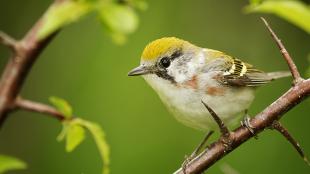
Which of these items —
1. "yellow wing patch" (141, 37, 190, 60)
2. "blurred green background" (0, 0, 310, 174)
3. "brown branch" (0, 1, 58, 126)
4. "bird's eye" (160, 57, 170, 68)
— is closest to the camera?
"brown branch" (0, 1, 58, 126)

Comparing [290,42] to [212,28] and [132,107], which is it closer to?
[212,28]

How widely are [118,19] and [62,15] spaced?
0.17 meters

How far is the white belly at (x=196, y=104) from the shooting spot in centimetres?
334

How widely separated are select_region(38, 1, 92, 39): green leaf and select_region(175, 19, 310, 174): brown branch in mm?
600

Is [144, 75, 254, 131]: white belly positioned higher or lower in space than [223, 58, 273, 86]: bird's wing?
higher

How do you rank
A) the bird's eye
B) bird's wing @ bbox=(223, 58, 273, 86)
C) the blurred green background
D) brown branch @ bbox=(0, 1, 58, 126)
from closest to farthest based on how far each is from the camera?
brown branch @ bbox=(0, 1, 58, 126) < the bird's eye < bird's wing @ bbox=(223, 58, 273, 86) < the blurred green background

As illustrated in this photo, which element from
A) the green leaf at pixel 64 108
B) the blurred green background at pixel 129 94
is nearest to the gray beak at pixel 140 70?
the green leaf at pixel 64 108

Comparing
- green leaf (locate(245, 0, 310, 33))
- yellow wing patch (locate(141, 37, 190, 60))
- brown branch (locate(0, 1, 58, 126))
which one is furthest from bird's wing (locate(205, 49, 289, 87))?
brown branch (locate(0, 1, 58, 126))

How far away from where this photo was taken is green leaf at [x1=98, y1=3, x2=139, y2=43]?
6.19 feet

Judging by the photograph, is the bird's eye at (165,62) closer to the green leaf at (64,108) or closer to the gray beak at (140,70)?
the gray beak at (140,70)

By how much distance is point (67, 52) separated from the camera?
20.2 ft

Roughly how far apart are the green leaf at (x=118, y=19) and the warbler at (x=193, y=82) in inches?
51.8

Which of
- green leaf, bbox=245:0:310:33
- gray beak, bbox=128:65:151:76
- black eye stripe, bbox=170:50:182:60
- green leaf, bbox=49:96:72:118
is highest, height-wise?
green leaf, bbox=245:0:310:33

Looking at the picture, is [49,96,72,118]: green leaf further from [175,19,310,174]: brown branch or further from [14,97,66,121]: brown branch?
[175,19,310,174]: brown branch
